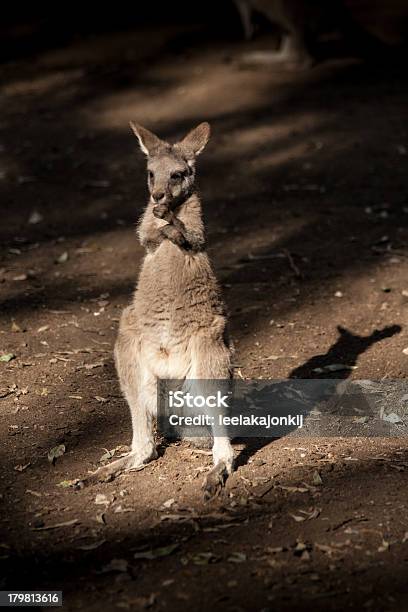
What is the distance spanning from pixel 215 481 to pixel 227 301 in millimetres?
2609

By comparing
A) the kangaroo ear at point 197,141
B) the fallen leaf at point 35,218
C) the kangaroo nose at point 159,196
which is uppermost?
the kangaroo ear at point 197,141

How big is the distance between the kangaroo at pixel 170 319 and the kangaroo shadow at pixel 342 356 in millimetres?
1254

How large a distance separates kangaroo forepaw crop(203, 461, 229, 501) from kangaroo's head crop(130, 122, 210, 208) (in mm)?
1203

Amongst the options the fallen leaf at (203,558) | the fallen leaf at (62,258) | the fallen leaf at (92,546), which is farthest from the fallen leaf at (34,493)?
the fallen leaf at (62,258)

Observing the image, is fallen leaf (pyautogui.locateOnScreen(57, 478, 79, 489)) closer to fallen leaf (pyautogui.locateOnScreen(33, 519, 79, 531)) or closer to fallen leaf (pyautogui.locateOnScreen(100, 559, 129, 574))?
fallen leaf (pyautogui.locateOnScreen(33, 519, 79, 531))

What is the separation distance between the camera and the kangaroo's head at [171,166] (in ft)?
14.6

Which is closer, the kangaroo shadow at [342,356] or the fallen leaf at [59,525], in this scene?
the fallen leaf at [59,525]

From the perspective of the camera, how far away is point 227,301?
6.70 meters

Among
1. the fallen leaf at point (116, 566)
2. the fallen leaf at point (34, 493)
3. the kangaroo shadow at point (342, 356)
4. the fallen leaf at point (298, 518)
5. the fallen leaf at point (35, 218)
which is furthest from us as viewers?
the fallen leaf at point (35, 218)

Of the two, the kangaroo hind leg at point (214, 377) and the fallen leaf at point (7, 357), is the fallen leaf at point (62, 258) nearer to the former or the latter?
the fallen leaf at point (7, 357)

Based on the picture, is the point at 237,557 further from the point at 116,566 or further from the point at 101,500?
the point at 101,500

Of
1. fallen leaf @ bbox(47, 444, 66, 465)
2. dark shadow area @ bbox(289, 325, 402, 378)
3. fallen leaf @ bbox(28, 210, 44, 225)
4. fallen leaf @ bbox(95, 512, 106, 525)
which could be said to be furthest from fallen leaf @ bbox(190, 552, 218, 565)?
fallen leaf @ bbox(28, 210, 44, 225)

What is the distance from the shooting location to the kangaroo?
4371 mm

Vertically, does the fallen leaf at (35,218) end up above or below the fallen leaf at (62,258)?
below
